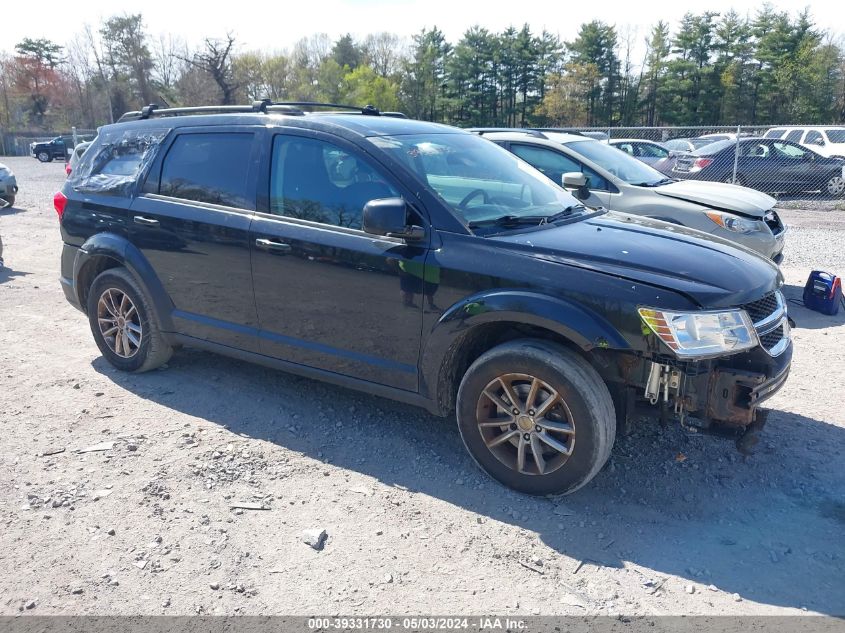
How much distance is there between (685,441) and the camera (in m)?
4.34

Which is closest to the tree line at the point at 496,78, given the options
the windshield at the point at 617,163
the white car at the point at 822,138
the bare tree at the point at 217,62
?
the bare tree at the point at 217,62

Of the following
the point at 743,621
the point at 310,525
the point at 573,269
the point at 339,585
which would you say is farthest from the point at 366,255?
the point at 743,621

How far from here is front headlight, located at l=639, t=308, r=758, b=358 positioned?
126 inches

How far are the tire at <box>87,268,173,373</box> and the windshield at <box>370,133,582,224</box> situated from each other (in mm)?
2278

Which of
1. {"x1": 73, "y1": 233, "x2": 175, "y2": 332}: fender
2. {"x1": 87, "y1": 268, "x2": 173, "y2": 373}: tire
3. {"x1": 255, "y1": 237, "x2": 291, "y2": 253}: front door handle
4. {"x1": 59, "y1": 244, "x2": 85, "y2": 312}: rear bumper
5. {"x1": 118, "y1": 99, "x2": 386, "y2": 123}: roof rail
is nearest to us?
{"x1": 255, "y1": 237, "x2": 291, "y2": 253}: front door handle

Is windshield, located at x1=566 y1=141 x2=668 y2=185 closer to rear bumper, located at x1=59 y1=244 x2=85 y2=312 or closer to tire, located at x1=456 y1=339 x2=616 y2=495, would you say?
tire, located at x1=456 y1=339 x2=616 y2=495

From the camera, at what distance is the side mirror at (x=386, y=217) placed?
3.65 m

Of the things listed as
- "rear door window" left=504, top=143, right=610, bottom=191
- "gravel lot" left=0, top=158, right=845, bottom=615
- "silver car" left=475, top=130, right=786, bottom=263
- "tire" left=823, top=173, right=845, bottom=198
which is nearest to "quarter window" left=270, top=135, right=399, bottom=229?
"gravel lot" left=0, top=158, right=845, bottom=615

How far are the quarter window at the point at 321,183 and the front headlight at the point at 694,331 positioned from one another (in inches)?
63.0

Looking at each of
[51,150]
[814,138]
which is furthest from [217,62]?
[814,138]

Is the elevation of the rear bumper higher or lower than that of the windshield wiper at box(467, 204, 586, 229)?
lower

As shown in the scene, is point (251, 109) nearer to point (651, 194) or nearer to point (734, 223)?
point (651, 194)

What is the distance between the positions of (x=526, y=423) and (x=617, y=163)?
224 inches

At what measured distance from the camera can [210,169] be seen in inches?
188
